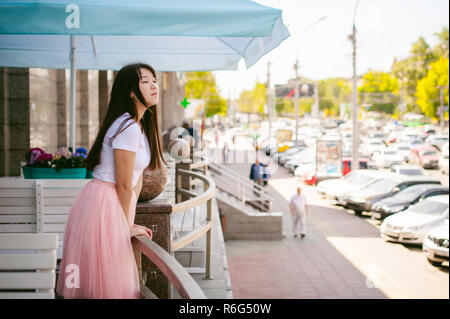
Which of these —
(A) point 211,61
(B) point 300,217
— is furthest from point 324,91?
(A) point 211,61

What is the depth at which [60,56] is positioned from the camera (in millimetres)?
6539

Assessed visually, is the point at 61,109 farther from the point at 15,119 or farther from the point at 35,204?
the point at 35,204

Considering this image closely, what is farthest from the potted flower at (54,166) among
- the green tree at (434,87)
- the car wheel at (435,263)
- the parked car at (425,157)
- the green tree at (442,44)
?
the green tree at (442,44)

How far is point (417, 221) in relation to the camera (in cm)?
1596

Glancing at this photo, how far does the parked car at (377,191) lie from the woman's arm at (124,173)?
1930cm

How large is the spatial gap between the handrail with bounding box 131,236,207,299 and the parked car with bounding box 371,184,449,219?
17648 millimetres

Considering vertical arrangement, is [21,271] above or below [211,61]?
below

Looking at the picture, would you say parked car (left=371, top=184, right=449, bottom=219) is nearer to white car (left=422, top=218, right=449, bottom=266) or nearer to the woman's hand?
white car (left=422, top=218, right=449, bottom=266)

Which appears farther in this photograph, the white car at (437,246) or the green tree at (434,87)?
the green tree at (434,87)

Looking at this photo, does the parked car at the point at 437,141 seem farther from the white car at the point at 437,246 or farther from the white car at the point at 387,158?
the white car at the point at 437,246

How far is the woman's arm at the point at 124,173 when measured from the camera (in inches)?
108
